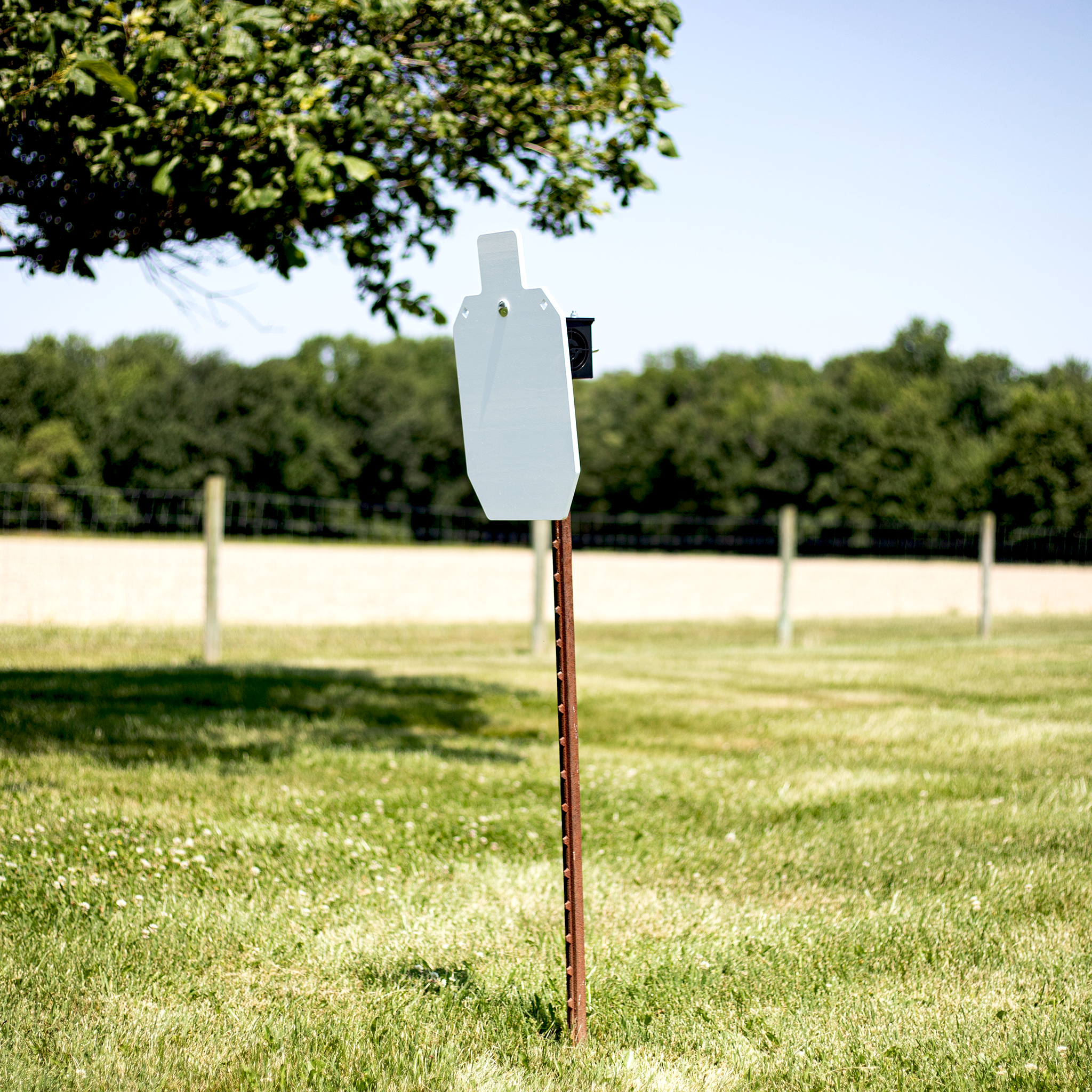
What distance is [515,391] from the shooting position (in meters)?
3.42

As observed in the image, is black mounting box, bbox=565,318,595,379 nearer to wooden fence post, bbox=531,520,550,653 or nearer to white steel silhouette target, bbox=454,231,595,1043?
white steel silhouette target, bbox=454,231,595,1043

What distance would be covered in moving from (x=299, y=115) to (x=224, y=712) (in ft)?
16.8

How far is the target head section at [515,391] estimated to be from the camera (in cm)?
332

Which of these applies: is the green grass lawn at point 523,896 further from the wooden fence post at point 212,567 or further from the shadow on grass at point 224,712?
the wooden fence post at point 212,567

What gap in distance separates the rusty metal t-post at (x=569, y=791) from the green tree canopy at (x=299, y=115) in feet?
9.34

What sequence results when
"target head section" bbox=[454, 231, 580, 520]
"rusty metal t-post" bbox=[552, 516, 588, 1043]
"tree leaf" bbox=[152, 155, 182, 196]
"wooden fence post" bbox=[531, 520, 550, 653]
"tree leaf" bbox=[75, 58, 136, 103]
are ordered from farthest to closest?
"wooden fence post" bbox=[531, 520, 550, 653] → "tree leaf" bbox=[152, 155, 182, 196] → "tree leaf" bbox=[75, 58, 136, 103] → "rusty metal t-post" bbox=[552, 516, 588, 1043] → "target head section" bbox=[454, 231, 580, 520]

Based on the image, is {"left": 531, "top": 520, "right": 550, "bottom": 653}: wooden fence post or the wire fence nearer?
{"left": 531, "top": 520, "right": 550, "bottom": 653}: wooden fence post

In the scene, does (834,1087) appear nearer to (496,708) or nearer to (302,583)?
(496,708)

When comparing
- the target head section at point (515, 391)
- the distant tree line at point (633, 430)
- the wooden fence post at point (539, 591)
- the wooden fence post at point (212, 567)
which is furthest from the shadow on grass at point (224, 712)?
the distant tree line at point (633, 430)

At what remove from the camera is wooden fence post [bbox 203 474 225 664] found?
13.1 metres

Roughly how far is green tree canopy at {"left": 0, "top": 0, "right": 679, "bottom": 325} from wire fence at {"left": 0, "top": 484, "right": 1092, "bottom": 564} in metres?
36.7

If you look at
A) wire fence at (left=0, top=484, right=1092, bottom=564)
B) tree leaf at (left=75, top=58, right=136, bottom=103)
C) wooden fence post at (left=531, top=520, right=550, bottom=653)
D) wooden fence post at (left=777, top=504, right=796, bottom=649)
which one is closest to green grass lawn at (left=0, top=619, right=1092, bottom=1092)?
tree leaf at (left=75, top=58, right=136, bottom=103)

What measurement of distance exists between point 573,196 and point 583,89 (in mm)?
695

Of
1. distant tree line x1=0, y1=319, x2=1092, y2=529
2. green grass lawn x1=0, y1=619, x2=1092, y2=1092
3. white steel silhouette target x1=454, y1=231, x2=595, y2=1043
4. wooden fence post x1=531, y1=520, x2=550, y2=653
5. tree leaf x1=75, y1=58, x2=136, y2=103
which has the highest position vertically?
distant tree line x1=0, y1=319, x2=1092, y2=529
